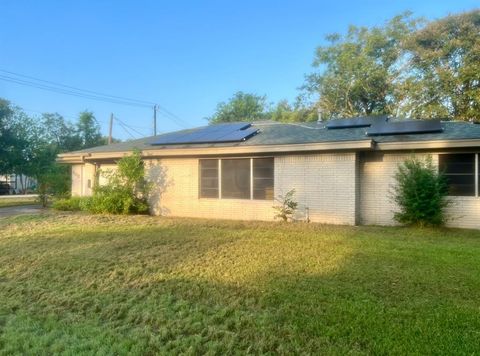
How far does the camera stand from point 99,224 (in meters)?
9.37

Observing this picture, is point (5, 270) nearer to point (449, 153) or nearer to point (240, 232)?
point (240, 232)

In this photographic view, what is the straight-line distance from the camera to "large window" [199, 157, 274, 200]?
1050 cm

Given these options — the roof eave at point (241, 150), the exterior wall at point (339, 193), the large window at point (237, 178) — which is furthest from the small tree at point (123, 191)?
the exterior wall at point (339, 193)

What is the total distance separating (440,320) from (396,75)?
2288cm

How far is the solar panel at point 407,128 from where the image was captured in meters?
9.51

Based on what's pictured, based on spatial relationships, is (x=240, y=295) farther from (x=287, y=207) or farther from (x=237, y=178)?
(x=237, y=178)

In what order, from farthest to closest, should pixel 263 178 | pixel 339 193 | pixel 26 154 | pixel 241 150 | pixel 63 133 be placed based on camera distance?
pixel 63 133, pixel 26 154, pixel 263 178, pixel 241 150, pixel 339 193

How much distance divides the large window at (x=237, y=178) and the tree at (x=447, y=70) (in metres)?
14.7

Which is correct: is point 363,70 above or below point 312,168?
above

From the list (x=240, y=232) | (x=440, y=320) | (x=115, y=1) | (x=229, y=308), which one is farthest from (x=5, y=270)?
(x=115, y=1)

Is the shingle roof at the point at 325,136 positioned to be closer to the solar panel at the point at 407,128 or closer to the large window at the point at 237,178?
the solar panel at the point at 407,128

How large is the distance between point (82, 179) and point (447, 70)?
68.8 ft

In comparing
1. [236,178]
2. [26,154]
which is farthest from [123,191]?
[26,154]

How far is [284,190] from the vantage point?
10.1 metres
